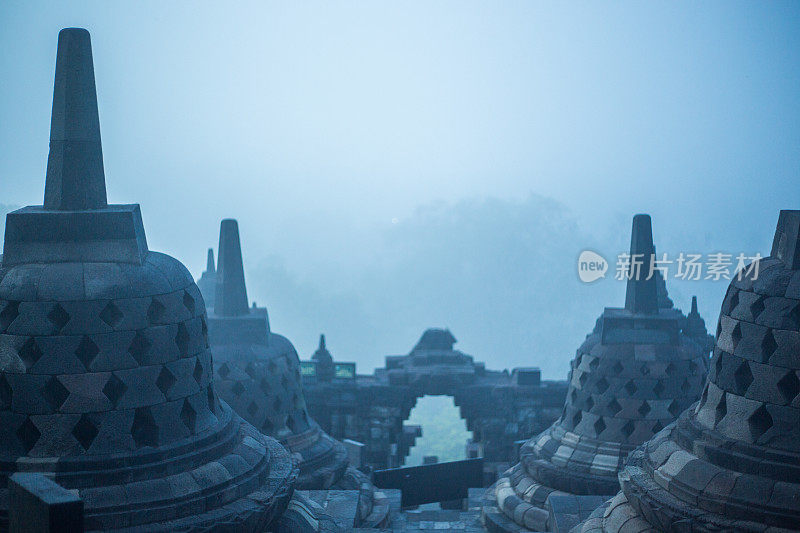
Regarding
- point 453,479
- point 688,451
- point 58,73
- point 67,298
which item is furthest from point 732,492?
point 453,479

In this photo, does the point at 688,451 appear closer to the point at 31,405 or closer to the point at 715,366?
the point at 715,366

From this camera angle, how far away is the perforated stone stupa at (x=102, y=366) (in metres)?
8.98

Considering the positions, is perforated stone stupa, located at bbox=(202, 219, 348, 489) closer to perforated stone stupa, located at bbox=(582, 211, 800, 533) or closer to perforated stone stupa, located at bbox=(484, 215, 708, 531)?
perforated stone stupa, located at bbox=(484, 215, 708, 531)

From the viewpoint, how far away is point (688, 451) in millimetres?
9242

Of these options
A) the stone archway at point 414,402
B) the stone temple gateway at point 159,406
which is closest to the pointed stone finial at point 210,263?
the stone archway at point 414,402

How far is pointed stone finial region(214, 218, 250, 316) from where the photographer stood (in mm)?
16891

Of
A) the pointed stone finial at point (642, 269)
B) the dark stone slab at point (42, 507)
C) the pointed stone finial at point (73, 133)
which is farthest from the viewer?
the pointed stone finial at point (642, 269)

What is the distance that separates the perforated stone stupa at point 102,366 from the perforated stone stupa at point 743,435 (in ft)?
13.0

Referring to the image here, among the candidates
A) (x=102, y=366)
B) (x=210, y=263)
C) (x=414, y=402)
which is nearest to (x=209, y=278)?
(x=210, y=263)

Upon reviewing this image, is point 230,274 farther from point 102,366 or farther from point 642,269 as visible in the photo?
point 102,366

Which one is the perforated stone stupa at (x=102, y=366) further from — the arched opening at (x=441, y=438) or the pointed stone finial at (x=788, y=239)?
the arched opening at (x=441, y=438)

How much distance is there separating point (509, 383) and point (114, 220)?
716 inches

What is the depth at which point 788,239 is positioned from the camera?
8.98 meters

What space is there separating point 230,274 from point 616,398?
7.28 m
